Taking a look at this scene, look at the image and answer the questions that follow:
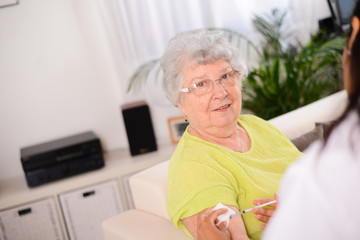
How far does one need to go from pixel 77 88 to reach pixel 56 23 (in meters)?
0.49

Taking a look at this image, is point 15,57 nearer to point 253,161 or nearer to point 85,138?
point 85,138

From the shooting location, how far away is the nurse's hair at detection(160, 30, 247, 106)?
Answer: 64.6 inches

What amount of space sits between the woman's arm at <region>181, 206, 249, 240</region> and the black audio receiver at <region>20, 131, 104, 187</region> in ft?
5.64

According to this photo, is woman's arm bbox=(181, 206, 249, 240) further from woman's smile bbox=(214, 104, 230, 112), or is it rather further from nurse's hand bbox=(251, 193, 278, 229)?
woman's smile bbox=(214, 104, 230, 112)

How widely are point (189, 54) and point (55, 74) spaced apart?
1932 mm

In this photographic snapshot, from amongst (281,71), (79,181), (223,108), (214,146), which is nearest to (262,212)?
(214,146)

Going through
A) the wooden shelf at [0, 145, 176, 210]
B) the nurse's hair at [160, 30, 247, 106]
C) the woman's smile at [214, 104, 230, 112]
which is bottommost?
the wooden shelf at [0, 145, 176, 210]

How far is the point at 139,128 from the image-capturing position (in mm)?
3158

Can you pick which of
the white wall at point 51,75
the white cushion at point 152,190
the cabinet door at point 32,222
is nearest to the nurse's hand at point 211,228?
the white cushion at point 152,190

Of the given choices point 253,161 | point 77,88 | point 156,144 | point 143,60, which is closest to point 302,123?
point 253,161

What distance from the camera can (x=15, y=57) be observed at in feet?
10.6

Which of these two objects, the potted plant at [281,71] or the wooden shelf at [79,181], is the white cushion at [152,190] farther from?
the potted plant at [281,71]

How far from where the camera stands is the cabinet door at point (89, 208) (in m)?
2.99

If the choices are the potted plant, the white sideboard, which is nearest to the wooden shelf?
the white sideboard
